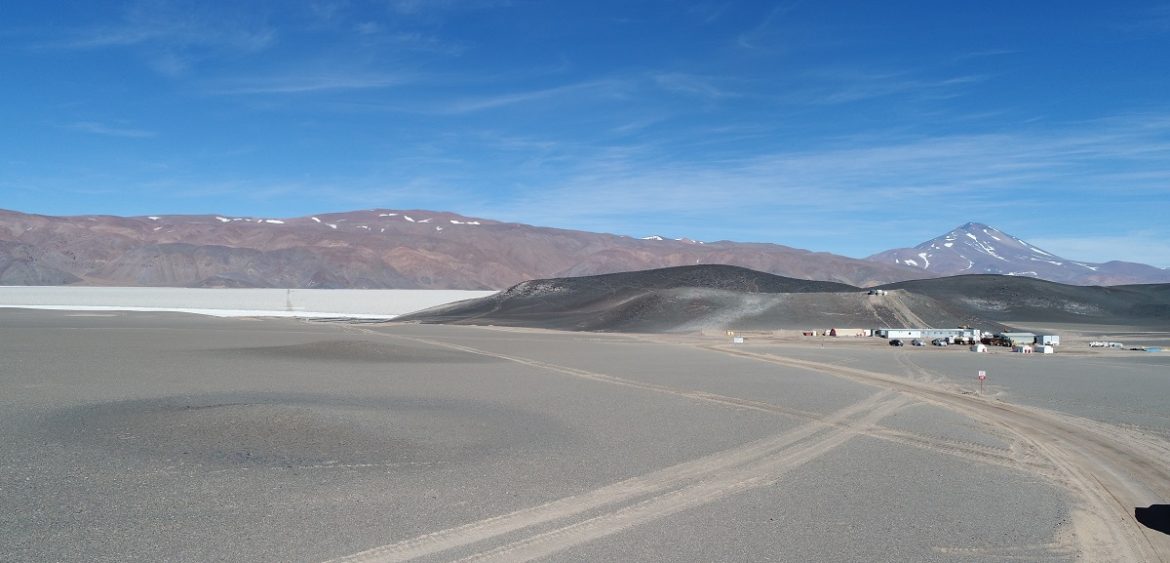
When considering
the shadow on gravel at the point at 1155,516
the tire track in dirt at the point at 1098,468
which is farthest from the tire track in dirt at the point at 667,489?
the shadow on gravel at the point at 1155,516

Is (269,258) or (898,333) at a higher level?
(269,258)

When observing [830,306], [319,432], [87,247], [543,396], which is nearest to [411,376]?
[543,396]

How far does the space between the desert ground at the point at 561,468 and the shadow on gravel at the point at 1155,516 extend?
0.16 m

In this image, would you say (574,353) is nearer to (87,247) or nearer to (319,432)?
(319,432)

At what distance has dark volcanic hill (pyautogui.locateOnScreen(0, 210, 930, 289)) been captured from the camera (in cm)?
13288

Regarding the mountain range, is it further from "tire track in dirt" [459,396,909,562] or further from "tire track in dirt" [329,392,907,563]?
"tire track in dirt" [459,396,909,562]

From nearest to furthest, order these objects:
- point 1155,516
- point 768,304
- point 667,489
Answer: point 1155,516 → point 667,489 → point 768,304

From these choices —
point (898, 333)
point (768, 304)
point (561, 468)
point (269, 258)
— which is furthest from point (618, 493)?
point (269, 258)

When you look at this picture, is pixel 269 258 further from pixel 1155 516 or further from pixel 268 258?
pixel 1155 516

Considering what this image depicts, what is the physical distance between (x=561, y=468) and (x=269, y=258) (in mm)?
148586

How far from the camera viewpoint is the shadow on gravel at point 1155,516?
843 cm

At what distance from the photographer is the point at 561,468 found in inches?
426

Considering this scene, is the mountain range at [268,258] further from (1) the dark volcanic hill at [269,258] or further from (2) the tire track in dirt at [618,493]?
(2) the tire track in dirt at [618,493]

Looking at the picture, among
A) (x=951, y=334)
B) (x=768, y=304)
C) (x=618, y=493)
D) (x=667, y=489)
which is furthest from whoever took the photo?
(x=768, y=304)
